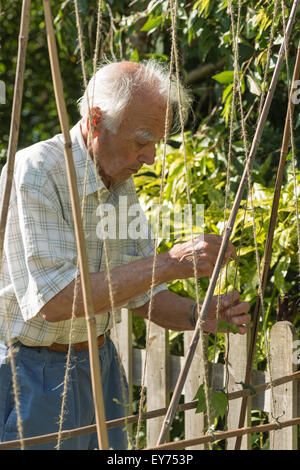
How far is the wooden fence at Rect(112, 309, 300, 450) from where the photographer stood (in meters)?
1.96

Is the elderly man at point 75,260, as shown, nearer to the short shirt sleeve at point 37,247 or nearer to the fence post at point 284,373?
the short shirt sleeve at point 37,247

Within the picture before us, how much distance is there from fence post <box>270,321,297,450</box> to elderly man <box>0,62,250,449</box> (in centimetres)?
32

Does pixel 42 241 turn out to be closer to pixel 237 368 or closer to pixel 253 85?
pixel 237 368

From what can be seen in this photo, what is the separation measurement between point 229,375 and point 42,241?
988mm

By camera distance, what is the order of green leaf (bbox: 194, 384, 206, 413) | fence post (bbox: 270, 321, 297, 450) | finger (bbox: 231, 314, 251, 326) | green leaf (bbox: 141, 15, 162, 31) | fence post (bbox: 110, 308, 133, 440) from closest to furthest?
green leaf (bbox: 194, 384, 206, 413) < finger (bbox: 231, 314, 251, 326) < fence post (bbox: 270, 321, 297, 450) < fence post (bbox: 110, 308, 133, 440) < green leaf (bbox: 141, 15, 162, 31)

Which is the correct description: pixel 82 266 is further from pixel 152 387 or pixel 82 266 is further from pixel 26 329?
pixel 152 387

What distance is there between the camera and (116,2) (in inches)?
120

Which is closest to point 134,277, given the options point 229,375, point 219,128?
point 229,375

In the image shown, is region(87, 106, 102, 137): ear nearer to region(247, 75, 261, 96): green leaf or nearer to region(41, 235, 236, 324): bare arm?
region(41, 235, 236, 324): bare arm

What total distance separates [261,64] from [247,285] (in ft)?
2.65

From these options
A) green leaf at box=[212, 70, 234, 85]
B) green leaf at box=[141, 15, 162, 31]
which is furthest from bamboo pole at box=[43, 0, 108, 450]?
green leaf at box=[141, 15, 162, 31]

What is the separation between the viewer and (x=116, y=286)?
1380 millimetres

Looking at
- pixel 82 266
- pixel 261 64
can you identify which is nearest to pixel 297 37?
pixel 261 64

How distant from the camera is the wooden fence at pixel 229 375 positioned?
1.96 m
